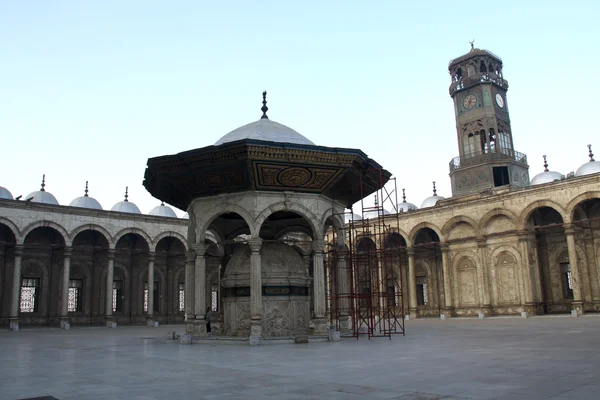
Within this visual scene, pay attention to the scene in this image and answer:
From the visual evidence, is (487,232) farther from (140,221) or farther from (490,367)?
(490,367)

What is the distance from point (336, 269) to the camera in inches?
674

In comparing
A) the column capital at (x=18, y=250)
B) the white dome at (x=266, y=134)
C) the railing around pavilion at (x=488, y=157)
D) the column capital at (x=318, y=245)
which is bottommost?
the column capital at (x=318, y=245)

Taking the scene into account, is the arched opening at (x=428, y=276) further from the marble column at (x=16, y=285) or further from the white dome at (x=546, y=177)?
the marble column at (x=16, y=285)

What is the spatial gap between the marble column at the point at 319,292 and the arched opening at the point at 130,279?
2099 cm

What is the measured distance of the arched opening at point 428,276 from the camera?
34.0 metres

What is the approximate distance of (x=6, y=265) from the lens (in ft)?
95.8

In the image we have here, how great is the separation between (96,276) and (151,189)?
18.4 meters

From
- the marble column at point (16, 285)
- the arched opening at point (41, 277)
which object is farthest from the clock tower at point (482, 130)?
the marble column at point (16, 285)

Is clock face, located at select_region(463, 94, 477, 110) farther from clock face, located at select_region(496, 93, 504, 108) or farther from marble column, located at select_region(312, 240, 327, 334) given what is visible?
marble column, located at select_region(312, 240, 327, 334)

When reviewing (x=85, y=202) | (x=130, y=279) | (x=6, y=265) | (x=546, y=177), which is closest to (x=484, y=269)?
(x=546, y=177)

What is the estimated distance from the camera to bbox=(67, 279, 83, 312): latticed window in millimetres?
32031

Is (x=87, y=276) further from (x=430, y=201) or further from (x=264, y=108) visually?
(x=430, y=201)

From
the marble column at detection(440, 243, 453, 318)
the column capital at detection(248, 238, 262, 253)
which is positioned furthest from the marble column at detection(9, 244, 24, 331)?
the marble column at detection(440, 243, 453, 318)

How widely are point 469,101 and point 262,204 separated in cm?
2471
